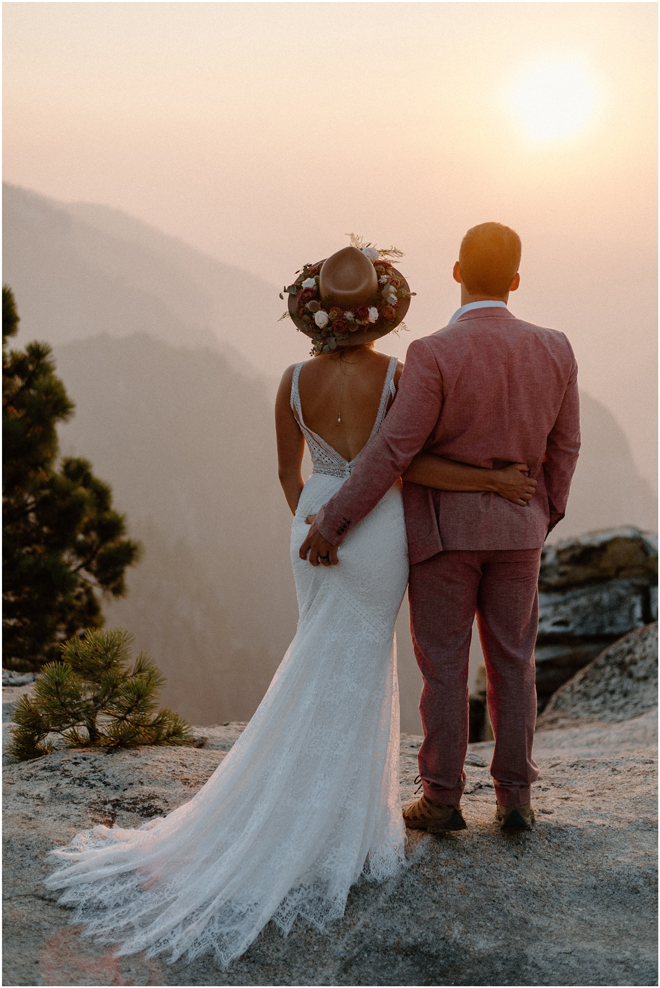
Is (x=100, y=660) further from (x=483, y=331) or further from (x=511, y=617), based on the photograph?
(x=483, y=331)

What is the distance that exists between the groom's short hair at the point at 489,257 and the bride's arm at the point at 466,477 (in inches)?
24.1

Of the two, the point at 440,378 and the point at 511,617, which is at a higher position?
the point at 440,378

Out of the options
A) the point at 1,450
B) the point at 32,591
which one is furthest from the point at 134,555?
the point at 1,450

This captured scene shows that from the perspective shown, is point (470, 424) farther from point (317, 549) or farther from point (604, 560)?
point (604, 560)

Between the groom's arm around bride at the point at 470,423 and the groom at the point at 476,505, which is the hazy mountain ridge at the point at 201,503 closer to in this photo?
the groom at the point at 476,505

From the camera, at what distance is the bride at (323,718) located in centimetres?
238

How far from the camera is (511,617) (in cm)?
260

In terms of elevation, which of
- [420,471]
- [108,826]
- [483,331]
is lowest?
[108,826]

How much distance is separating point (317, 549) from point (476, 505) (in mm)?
552

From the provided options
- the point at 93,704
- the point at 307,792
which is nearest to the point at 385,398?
the point at 307,792

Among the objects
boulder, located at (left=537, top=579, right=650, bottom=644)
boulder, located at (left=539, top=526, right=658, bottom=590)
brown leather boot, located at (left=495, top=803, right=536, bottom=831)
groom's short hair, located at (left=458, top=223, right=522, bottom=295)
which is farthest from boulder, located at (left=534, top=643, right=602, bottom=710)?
groom's short hair, located at (left=458, top=223, right=522, bottom=295)

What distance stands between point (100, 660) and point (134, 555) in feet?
17.1

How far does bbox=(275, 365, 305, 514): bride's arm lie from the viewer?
8.64 ft

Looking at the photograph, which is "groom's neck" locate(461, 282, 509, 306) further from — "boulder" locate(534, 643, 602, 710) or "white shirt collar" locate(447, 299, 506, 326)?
"boulder" locate(534, 643, 602, 710)
